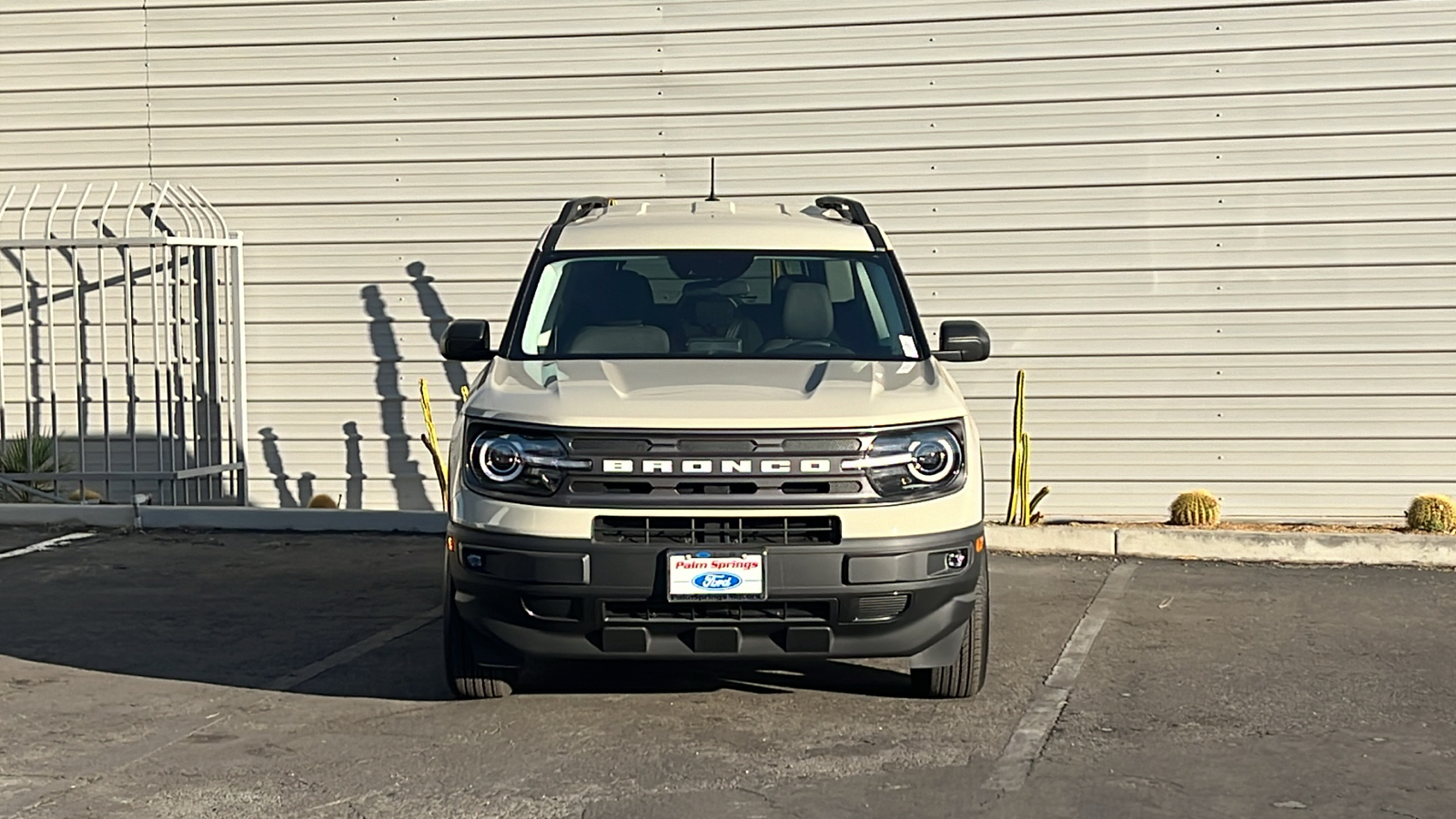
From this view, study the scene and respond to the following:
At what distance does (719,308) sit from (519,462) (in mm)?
1557

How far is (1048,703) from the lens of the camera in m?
6.49

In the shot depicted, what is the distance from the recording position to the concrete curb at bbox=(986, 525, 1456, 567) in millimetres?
10094

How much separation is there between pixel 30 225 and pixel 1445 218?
9979 millimetres

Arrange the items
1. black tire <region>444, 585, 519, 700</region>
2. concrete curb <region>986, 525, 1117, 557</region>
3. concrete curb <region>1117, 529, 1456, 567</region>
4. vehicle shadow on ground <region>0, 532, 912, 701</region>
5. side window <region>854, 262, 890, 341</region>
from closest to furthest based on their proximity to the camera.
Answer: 1. black tire <region>444, 585, 519, 700</region>
2. vehicle shadow on ground <region>0, 532, 912, 701</region>
3. side window <region>854, 262, 890, 341</region>
4. concrete curb <region>1117, 529, 1456, 567</region>
5. concrete curb <region>986, 525, 1117, 557</region>

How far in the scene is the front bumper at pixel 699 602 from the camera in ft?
18.7

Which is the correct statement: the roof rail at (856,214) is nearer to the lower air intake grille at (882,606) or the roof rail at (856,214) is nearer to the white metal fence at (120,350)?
the lower air intake grille at (882,606)

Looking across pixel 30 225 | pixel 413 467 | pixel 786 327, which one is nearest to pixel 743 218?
pixel 786 327

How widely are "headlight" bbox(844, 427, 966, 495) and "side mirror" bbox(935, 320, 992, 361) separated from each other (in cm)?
104

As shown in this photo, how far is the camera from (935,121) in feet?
38.7

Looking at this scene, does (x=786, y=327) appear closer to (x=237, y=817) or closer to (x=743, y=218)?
(x=743, y=218)

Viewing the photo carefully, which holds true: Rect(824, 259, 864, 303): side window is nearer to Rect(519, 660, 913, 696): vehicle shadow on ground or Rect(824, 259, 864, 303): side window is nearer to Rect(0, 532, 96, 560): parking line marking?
Rect(519, 660, 913, 696): vehicle shadow on ground

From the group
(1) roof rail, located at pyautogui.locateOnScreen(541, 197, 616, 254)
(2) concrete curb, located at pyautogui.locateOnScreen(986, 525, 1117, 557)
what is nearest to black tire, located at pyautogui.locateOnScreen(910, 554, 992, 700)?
(1) roof rail, located at pyautogui.locateOnScreen(541, 197, 616, 254)

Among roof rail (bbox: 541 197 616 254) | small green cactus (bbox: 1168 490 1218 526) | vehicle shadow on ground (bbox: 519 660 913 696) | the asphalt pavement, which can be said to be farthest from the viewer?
small green cactus (bbox: 1168 490 1218 526)

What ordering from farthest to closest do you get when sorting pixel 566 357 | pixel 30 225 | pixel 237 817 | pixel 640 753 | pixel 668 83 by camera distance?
1. pixel 30 225
2. pixel 668 83
3. pixel 566 357
4. pixel 640 753
5. pixel 237 817
